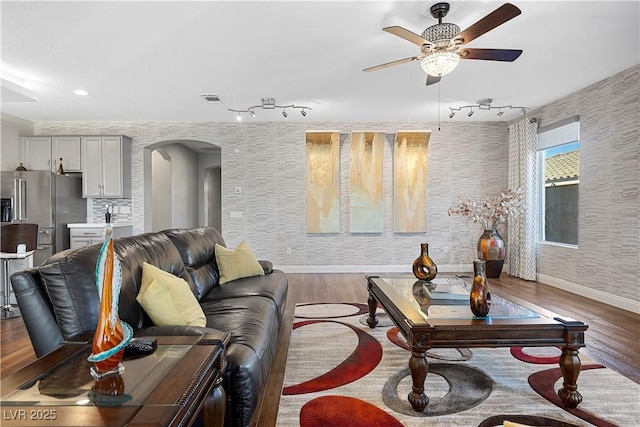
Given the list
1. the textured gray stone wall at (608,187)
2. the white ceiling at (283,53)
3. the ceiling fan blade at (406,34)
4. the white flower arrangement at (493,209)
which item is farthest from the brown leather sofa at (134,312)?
the white flower arrangement at (493,209)

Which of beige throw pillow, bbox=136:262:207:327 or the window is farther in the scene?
the window

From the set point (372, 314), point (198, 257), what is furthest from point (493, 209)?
point (198, 257)

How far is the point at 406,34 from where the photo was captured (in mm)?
2631

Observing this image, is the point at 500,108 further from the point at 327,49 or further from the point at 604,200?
the point at 327,49

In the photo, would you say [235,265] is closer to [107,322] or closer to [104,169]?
[107,322]

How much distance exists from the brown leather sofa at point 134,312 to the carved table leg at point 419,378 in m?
0.81

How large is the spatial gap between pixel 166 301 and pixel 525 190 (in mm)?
5770

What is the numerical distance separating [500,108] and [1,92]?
265 inches

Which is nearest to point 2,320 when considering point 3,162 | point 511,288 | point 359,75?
point 3,162

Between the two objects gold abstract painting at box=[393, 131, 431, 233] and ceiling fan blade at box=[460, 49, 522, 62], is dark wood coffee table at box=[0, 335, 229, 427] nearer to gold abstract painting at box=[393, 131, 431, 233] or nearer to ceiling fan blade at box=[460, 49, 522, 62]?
ceiling fan blade at box=[460, 49, 522, 62]

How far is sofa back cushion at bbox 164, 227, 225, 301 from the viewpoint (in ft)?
9.41

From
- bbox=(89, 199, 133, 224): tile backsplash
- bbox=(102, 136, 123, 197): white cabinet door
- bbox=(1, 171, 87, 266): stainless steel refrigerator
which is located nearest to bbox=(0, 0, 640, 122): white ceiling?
bbox=(102, 136, 123, 197): white cabinet door

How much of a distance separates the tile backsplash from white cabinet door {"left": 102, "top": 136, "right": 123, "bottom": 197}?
32 cm

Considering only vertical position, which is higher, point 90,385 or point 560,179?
point 560,179
